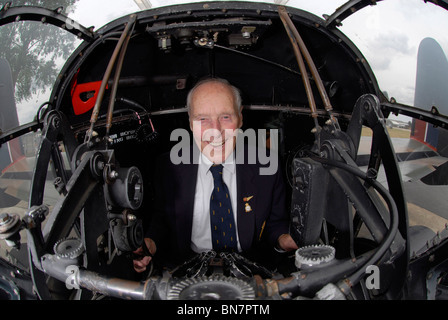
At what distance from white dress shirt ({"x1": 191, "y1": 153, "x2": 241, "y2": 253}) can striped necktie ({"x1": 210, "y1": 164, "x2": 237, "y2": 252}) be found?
5cm

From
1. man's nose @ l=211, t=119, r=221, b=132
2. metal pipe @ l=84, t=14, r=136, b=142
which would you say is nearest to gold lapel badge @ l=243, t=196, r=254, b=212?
man's nose @ l=211, t=119, r=221, b=132

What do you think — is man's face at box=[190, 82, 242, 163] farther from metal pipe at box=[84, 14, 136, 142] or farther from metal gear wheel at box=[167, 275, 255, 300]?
metal gear wheel at box=[167, 275, 255, 300]

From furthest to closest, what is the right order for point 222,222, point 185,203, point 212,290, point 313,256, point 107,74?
point 185,203 < point 222,222 < point 107,74 < point 313,256 < point 212,290

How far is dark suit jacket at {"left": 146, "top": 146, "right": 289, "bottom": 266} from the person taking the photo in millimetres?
1718

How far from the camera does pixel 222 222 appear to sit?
1663 millimetres

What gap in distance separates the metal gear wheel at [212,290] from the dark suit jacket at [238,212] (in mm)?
943

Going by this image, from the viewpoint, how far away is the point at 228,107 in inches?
70.5

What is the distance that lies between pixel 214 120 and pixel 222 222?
0.62m

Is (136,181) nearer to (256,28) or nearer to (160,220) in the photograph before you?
(160,220)

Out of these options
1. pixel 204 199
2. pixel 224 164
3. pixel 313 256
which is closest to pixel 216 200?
pixel 204 199

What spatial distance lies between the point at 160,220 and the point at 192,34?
1188 millimetres

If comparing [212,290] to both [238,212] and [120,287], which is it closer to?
[120,287]
